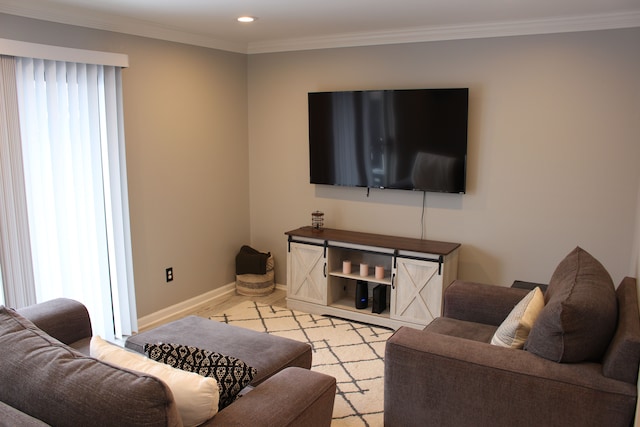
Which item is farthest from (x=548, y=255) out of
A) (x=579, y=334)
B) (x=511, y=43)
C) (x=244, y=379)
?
(x=244, y=379)

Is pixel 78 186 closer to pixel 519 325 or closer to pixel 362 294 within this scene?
pixel 362 294

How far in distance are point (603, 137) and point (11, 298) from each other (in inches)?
161

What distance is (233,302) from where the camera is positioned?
4.89m

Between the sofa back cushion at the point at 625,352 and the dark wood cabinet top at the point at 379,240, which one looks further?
the dark wood cabinet top at the point at 379,240

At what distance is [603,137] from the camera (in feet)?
12.2

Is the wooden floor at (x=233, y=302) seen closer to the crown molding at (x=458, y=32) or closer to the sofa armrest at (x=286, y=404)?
the crown molding at (x=458, y=32)

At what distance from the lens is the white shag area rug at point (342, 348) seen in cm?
305

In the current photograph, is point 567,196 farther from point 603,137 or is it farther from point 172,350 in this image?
point 172,350

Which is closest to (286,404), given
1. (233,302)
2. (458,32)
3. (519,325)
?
(519,325)

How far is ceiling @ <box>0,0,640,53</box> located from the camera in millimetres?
3258

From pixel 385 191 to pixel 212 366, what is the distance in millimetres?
2890

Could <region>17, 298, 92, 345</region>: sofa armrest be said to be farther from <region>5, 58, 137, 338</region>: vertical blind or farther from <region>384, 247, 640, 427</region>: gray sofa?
<region>384, 247, 640, 427</region>: gray sofa

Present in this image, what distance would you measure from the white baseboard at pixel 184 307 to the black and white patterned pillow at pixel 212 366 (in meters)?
2.41

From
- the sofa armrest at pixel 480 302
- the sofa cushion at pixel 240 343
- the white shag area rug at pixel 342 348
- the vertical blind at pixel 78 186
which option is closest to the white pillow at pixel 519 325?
the sofa armrest at pixel 480 302
